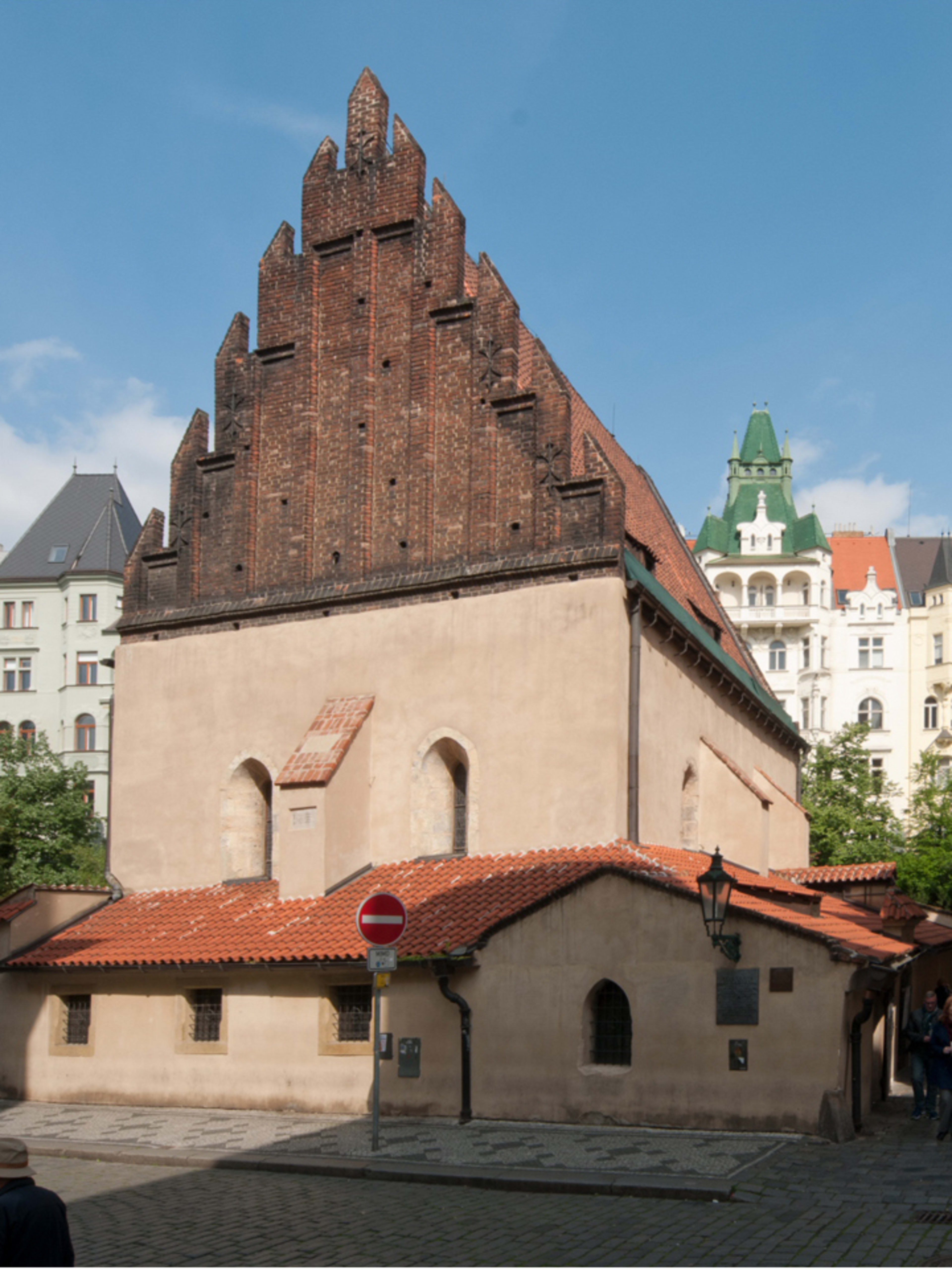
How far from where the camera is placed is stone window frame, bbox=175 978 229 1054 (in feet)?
63.3

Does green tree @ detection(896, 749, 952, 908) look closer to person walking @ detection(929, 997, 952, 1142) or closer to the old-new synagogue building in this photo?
the old-new synagogue building

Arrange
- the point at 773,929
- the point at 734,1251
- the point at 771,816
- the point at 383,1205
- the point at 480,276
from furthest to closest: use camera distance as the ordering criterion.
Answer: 1. the point at 771,816
2. the point at 480,276
3. the point at 773,929
4. the point at 383,1205
5. the point at 734,1251

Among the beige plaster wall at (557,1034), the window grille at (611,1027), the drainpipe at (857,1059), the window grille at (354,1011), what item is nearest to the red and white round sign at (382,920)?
the beige plaster wall at (557,1034)

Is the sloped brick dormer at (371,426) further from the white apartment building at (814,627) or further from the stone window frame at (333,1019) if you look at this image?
the white apartment building at (814,627)

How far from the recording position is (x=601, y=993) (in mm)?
16500

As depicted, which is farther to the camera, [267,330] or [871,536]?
[871,536]

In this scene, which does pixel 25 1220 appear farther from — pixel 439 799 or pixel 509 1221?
pixel 439 799

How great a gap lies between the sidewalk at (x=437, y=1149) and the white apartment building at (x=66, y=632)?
34.2 meters

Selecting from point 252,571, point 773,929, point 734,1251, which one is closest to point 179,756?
point 252,571

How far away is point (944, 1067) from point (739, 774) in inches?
368

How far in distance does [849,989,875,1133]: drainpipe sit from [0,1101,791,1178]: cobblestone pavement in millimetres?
1543

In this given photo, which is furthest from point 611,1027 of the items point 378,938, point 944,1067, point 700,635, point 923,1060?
point 700,635

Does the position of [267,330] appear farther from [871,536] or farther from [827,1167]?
[871,536]

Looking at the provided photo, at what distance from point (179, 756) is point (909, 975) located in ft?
44.7
